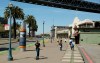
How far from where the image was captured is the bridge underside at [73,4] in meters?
99.8

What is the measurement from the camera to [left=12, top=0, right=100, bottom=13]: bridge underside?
3930 inches

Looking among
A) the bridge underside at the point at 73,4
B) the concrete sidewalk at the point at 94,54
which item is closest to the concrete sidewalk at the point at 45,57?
the concrete sidewalk at the point at 94,54

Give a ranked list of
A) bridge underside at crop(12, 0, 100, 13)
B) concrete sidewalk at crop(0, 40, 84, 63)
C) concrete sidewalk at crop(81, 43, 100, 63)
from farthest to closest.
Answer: bridge underside at crop(12, 0, 100, 13)
concrete sidewalk at crop(81, 43, 100, 63)
concrete sidewalk at crop(0, 40, 84, 63)

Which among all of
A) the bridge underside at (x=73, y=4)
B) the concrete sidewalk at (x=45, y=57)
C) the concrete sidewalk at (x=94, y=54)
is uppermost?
the bridge underside at (x=73, y=4)

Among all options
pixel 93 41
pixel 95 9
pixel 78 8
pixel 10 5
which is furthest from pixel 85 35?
pixel 10 5

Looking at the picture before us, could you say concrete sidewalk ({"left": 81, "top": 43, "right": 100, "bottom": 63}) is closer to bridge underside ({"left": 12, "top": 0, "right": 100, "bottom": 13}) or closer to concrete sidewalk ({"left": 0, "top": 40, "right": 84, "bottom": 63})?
concrete sidewalk ({"left": 0, "top": 40, "right": 84, "bottom": 63})

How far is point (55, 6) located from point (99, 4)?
3343cm

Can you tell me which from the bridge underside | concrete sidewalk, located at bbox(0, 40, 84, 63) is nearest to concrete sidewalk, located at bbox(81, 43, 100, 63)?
concrete sidewalk, located at bbox(0, 40, 84, 63)

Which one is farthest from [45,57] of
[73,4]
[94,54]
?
[73,4]

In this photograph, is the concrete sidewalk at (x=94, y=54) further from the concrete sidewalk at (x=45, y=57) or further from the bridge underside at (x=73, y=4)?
the bridge underside at (x=73, y=4)

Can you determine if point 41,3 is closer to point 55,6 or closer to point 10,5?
point 55,6

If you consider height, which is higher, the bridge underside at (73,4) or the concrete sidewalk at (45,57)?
the bridge underside at (73,4)

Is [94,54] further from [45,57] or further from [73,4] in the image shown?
[73,4]

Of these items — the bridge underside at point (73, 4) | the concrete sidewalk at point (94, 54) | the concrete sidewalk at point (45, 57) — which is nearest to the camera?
the concrete sidewalk at point (45, 57)
